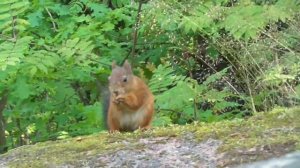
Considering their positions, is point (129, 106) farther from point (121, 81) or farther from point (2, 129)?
point (2, 129)

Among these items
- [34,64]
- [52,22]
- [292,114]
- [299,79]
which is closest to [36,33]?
[52,22]

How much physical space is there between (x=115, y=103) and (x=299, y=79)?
4.46 ft

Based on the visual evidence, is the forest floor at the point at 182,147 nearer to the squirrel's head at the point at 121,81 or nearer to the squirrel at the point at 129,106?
the squirrel at the point at 129,106

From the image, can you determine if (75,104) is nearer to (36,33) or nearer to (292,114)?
(36,33)

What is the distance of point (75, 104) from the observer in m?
7.28

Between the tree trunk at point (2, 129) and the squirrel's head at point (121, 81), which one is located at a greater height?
the squirrel's head at point (121, 81)

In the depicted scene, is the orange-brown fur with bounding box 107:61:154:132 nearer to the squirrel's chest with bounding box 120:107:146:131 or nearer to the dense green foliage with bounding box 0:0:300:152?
the squirrel's chest with bounding box 120:107:146:131

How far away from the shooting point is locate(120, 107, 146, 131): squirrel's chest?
524cm

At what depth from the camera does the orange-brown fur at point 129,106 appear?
525 cm

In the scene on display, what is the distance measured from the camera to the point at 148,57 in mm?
7633

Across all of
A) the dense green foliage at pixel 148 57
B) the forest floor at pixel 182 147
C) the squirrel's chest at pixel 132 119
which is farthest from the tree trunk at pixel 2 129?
the forest floor at pixel 182 147

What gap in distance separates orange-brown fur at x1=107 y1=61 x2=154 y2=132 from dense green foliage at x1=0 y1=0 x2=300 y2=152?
0.58 metres

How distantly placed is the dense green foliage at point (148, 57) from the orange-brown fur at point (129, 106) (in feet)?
1.91

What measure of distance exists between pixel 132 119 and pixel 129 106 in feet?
0.31
